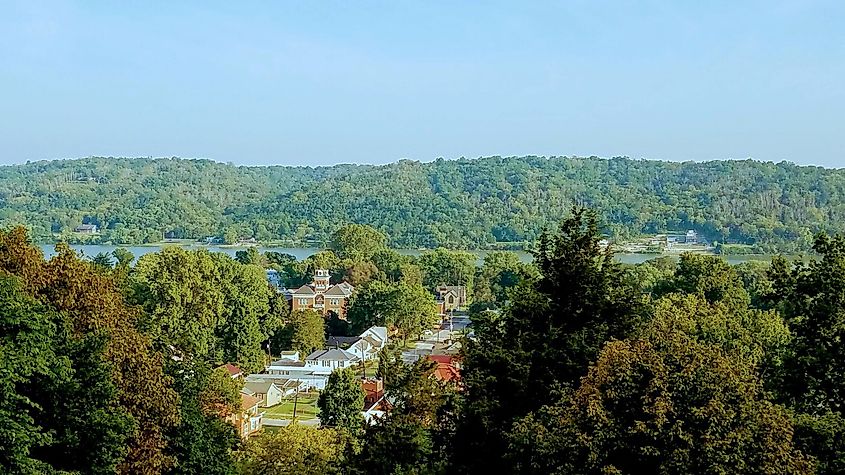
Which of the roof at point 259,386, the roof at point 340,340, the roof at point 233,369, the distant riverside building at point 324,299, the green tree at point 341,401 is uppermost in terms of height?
the green tree at point 341,401

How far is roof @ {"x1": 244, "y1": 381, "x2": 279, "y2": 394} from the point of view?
27277mm

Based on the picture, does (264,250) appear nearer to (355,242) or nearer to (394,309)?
(355,242)

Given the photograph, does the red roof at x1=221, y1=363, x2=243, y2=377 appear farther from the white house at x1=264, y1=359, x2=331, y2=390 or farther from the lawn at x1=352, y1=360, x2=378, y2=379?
the lawn at x1=352, y1=360, x2=378, y2=379

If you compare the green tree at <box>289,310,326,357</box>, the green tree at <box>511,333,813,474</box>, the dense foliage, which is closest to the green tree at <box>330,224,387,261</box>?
the green tree at <box>289,310,326,357</box>

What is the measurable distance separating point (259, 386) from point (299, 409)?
1.45 m

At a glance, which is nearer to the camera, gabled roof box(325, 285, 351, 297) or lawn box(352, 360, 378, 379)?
lawn box(352, 360, 378, 379)

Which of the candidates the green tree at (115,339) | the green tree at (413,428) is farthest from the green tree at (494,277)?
the green tree at (115,339)

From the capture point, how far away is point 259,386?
90.2ft

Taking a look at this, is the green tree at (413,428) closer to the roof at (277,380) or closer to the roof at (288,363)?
the roof at (277,380)

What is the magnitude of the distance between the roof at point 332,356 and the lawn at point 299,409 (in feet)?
9.37

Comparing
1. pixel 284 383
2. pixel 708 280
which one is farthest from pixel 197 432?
pixel 284 383

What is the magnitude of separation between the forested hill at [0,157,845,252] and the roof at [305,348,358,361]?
49.8 meters

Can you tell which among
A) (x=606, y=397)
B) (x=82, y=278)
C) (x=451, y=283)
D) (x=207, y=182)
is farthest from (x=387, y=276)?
(x=207, y=182)

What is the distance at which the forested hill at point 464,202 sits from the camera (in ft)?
309
